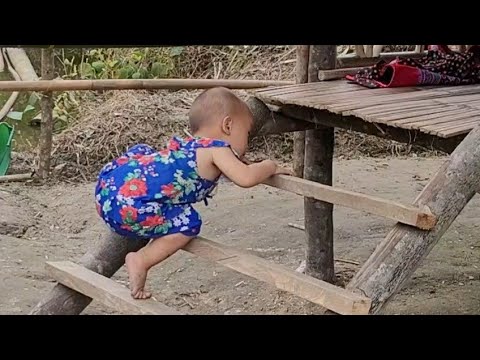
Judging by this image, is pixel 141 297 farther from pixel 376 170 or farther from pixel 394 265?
pixel 376 170

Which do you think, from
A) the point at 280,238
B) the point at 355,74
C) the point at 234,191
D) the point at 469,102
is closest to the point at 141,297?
the point at 469,102

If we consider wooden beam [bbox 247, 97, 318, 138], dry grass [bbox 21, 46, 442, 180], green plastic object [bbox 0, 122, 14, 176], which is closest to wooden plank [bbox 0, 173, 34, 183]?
green plastic object [bbox 0, 122, 14, 176]

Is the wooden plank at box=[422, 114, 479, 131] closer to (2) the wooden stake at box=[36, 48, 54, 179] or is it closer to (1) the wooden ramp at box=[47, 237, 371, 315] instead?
(1) the wooden ramp at box=[47, 237, 371, 315]

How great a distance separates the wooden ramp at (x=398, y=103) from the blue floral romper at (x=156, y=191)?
0.71m

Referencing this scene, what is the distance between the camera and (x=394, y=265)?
7.99 feet

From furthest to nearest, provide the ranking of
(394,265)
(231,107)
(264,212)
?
(264,212), (231,107), (394,265)

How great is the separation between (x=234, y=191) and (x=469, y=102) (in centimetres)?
286

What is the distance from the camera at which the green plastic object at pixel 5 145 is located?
6.16 m

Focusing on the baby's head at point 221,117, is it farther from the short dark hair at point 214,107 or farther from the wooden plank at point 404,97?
the wooden plank at point 404,97

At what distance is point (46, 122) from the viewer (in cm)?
629

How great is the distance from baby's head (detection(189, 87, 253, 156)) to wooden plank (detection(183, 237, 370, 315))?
0.34 meters

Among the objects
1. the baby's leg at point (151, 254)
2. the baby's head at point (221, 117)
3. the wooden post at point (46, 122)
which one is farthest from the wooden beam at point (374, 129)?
the wooden post at point (46, 122)

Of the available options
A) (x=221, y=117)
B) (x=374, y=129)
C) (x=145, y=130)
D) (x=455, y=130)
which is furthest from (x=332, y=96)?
(x=145, y=130)

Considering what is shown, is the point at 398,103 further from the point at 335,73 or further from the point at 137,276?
the point at 137,276
